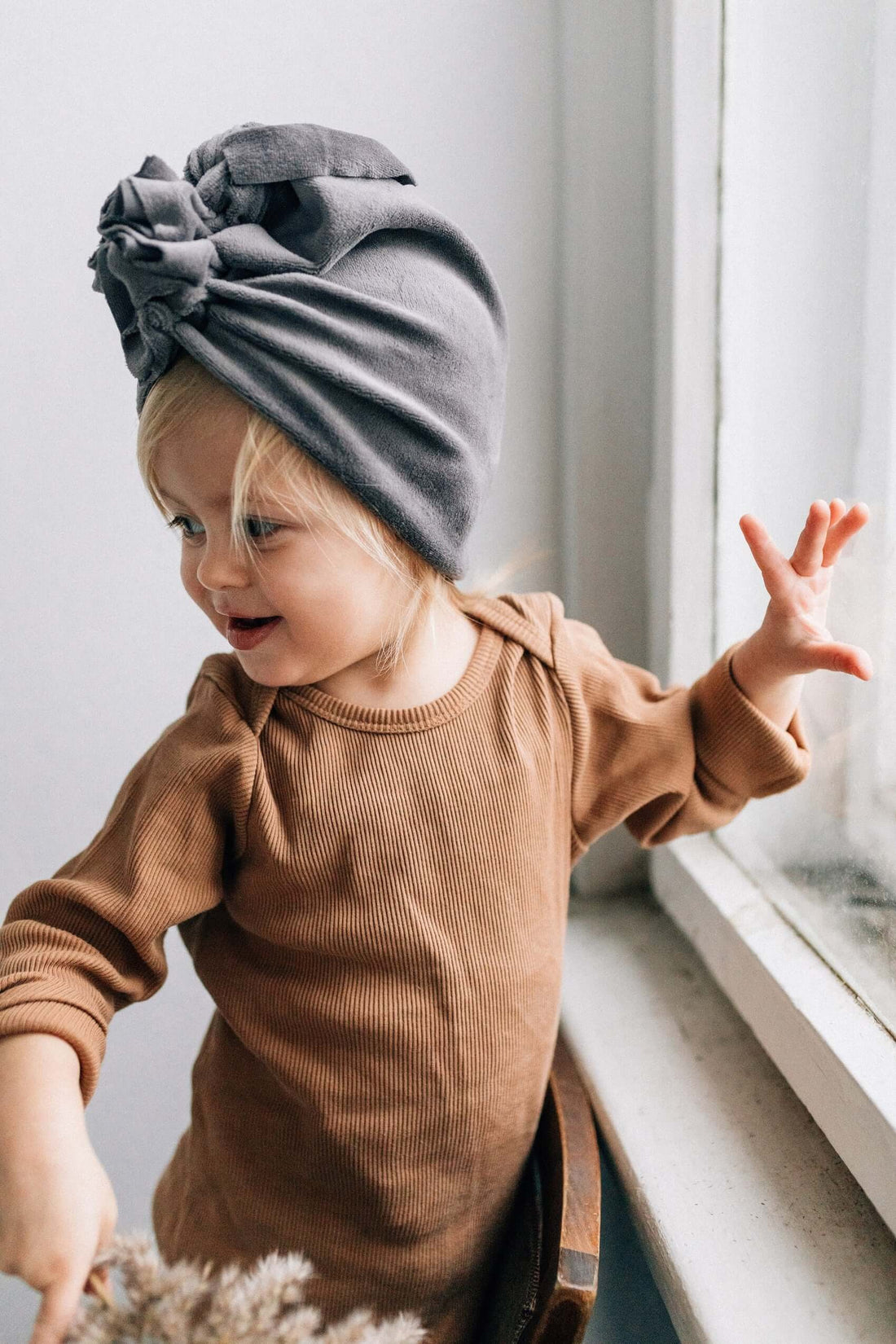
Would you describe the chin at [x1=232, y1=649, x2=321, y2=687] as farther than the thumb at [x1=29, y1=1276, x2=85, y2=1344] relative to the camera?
Yes

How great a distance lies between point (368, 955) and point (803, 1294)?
335 mm

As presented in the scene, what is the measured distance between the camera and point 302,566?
609mm

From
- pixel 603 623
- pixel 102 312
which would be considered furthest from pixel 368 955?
pixel 102 312

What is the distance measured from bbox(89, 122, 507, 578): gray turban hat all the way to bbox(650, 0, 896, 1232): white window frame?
300 mm

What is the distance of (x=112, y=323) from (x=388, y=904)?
0.54 metres

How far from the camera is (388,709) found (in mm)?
694

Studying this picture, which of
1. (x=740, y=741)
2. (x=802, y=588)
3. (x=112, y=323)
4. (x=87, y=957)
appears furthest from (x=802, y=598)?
(x=112, y=323)

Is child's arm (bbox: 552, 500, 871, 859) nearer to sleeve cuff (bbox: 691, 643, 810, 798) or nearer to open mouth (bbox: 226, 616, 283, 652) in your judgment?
sleeve cuff (bbox: 691, 643, 810, 798)

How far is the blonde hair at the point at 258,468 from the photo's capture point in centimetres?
58

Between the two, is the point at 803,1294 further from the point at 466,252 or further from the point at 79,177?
the point at 79,177

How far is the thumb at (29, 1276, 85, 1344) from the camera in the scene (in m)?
0.47

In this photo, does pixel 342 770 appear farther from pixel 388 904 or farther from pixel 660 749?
pixel 660 749

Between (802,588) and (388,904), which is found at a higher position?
(802,588)

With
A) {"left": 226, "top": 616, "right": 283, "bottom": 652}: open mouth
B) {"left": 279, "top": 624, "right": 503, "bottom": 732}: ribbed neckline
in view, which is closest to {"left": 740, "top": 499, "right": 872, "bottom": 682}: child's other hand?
{"left": 279, "top": 624, "right": 503, "bottom": 732}: ribbed neckline
